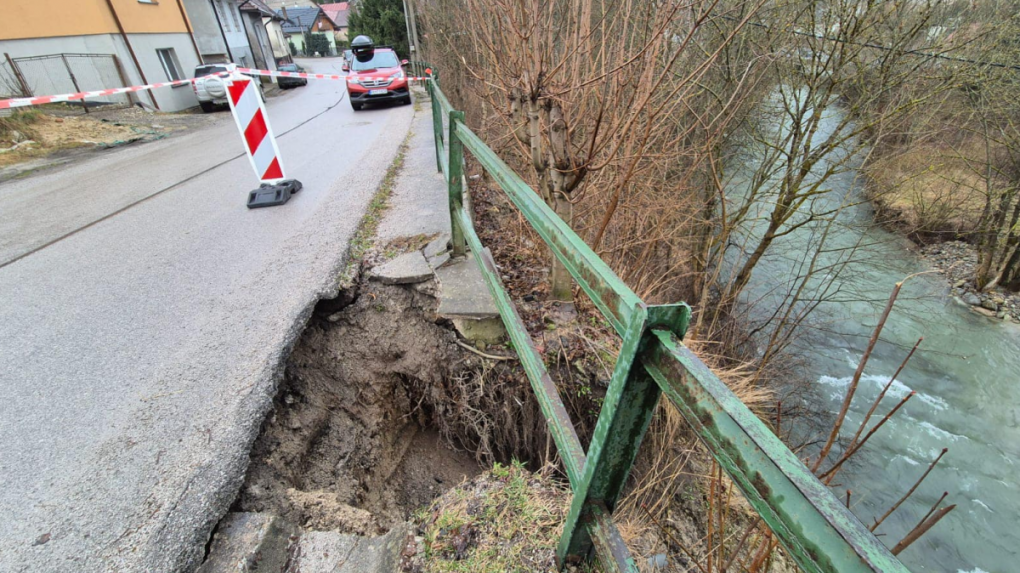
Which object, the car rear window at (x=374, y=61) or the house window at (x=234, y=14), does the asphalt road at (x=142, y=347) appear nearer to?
the car rear window at (x=374, y=61)

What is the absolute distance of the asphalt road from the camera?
1.88 m

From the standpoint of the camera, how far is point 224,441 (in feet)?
7.31

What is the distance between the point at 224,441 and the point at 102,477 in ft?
1.58

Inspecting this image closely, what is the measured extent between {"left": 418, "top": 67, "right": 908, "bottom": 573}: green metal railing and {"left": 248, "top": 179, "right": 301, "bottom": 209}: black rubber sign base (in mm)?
4515

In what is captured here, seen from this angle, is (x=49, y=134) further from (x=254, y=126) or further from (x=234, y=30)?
(x=234, y=30)

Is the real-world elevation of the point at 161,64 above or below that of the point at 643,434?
above

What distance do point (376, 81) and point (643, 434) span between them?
1333 cm

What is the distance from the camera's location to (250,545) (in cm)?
180

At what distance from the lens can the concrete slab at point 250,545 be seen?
5.72 ft

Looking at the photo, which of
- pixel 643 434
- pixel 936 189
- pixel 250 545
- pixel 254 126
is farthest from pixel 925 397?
pixel 254 126

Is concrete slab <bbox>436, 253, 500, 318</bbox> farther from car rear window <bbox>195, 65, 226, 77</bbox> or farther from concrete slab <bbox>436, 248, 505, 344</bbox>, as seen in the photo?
car rear window <bbox>195, 65, 226, 77</bbox>

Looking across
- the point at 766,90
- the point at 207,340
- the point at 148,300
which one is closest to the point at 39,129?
the point at 148,300

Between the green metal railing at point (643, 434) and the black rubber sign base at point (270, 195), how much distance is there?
4.51 metres

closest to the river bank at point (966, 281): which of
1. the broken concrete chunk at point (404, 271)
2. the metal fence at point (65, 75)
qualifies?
the broken concrete chunk at point (404, 271)
